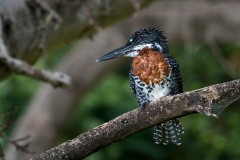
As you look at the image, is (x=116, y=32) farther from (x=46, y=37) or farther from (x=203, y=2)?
(x=46, y=37)

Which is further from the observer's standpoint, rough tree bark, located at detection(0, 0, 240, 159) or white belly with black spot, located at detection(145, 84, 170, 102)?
rough tree bark, located at detection(0, 0, 240, 159)

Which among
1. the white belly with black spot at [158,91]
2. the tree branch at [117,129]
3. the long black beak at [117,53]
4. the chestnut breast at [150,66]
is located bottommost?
the tree branch at [117,129]

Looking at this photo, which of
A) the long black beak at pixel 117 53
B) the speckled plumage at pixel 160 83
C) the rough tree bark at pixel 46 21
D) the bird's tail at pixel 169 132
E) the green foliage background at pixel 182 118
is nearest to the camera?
the long black beak at pixel 117 53

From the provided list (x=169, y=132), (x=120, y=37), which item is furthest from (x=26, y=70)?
(x=120, y=37)

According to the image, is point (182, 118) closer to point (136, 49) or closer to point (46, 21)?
point (46, 21)

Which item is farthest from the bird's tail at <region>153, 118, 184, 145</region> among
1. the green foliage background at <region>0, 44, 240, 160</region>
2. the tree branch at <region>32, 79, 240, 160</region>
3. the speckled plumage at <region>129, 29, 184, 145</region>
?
the green foliage background at <region>0, 44, 240, 160</region>

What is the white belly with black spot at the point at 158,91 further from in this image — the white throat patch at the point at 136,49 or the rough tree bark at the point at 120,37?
the rough tree bark at the point at 120,37

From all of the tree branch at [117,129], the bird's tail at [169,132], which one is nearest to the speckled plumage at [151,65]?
the bird's tail at [169,132]

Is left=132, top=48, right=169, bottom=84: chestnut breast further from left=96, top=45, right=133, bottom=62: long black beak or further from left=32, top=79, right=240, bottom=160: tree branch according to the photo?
left=32, top=79, right=240, bottom=160: tree branch
